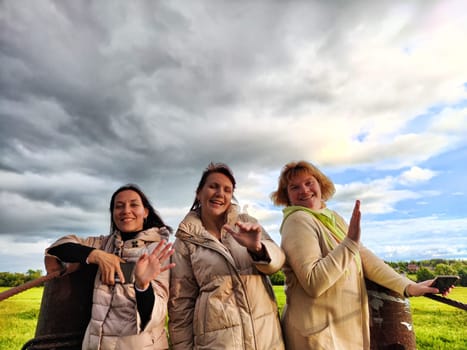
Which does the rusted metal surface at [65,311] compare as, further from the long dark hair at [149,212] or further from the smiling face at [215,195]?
the smiling face at [215,195]

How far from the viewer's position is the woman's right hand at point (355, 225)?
3119mm

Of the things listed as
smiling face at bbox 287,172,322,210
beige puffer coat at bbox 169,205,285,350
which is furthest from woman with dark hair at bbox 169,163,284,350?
smiling face at bbox 287,172,322,210

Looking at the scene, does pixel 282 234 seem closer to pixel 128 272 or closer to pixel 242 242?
pixel 242 242

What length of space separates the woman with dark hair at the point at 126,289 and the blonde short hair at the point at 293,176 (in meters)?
1.33

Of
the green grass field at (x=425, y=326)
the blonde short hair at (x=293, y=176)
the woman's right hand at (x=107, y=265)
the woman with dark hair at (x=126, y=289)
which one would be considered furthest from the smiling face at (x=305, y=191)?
the green grass field at (x=425, y=326)

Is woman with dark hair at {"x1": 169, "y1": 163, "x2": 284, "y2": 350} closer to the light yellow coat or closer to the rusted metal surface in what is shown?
the light yellow coat

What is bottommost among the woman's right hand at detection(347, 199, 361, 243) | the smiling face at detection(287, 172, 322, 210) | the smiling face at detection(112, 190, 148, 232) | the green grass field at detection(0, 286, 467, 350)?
the green grass field at detection(0, 286, 467, 350)

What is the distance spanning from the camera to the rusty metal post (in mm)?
3400

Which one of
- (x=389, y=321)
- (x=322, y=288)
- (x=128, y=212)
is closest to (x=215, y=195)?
(x=128, y=212)

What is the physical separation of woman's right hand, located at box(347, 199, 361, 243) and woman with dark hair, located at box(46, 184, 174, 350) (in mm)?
1602

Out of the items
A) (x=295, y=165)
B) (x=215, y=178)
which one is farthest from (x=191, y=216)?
(x=295, y=165)

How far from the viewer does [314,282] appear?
311 centimetres

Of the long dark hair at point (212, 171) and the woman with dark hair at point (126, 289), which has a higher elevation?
the long dark hair at point (212, 171)

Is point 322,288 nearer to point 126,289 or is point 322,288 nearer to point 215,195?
point 215,195
